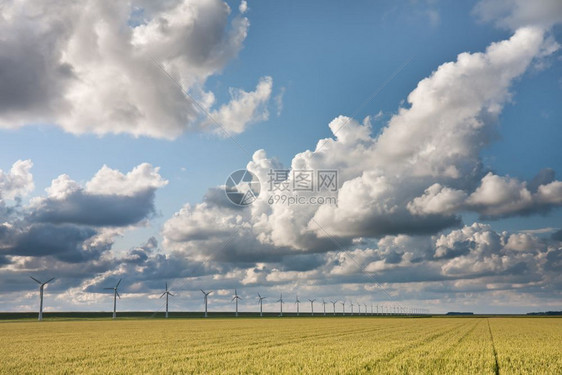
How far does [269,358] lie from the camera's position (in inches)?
1190

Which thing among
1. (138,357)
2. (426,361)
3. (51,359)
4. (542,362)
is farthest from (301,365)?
(51,359)

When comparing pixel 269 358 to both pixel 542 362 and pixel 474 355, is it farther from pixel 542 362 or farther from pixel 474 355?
pixel 542 362

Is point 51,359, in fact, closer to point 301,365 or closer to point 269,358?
point 269,358

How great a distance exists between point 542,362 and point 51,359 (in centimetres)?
3221

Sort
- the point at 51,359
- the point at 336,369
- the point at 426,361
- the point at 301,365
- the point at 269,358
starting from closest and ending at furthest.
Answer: the point at 336,369 → the point at 301,365 → the point at 426,361 → the point at 269,358 → the point at 51,359

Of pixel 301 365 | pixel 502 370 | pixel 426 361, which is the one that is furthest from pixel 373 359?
pixel 502 370

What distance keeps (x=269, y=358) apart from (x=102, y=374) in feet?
34.3

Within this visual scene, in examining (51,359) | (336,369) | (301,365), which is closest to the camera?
(336,369)

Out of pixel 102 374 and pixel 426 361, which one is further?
pixel 426 361

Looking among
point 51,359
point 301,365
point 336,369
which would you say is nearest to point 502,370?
point 336,369

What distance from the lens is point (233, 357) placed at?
30.8 meters

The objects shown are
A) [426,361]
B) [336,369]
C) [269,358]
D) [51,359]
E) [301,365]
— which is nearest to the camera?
[336,369]

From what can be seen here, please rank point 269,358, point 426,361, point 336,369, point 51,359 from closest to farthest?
point 336,369, point 426,361, point 269,358, point 51,359

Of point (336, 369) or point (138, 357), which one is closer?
point (336, 369)
